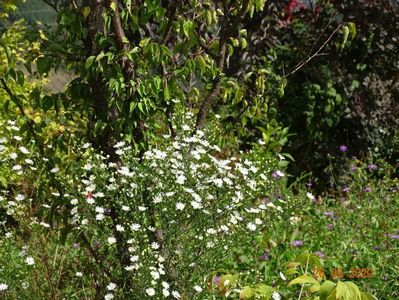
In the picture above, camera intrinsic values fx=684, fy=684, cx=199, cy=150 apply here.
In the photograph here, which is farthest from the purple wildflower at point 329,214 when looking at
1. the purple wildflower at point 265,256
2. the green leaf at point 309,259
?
the green leaf at point 309,259

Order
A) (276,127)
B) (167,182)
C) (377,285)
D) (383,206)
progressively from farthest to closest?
(276,127) → (383,206) → (377,285) → (167,182)

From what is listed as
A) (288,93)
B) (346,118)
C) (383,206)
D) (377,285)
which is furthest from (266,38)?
(377,285)

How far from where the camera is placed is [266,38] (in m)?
7.02

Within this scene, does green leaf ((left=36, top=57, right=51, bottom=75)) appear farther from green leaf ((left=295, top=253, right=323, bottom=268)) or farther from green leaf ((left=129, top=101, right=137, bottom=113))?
green leaf ((left=295, top=253, right=323, bottom=268))

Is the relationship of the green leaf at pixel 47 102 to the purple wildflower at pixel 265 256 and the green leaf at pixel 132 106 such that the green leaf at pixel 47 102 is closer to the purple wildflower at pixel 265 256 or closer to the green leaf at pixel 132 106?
the green leaf at pixel 132 106

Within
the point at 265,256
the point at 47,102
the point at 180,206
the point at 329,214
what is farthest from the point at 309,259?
the point at 329,214

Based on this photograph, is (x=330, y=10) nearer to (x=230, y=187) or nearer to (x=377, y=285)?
(x=377, y=285)

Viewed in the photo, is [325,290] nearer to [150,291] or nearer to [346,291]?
[346,291]

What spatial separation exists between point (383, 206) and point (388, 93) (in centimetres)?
213

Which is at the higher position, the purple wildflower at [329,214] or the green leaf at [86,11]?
the green leaf at [86,11]

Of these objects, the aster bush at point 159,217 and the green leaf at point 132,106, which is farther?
the green leaf at point 132,106

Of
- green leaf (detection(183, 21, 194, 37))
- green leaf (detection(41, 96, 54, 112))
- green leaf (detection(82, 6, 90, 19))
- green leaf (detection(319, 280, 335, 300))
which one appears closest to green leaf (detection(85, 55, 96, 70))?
green leaf (detection(82, 6, 90, 19))

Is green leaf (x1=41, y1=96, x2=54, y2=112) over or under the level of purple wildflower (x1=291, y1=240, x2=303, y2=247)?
over

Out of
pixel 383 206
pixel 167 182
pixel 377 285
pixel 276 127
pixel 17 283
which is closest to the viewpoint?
pixel 167 182
